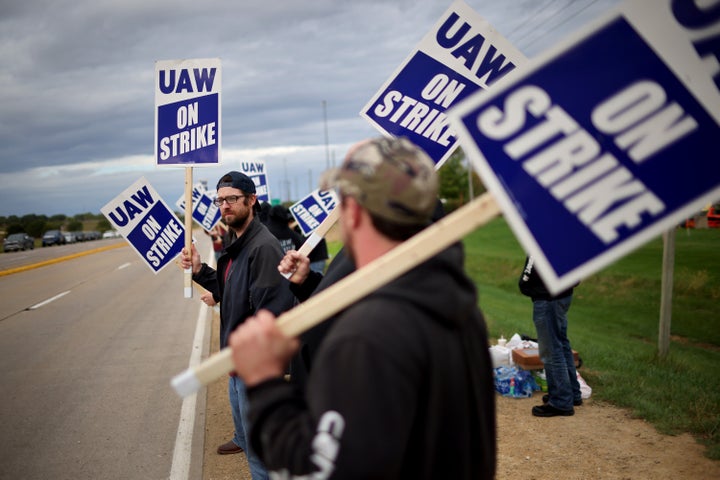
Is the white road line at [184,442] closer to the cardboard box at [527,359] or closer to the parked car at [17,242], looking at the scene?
the cardboard box at [527,359]

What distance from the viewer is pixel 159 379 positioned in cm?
797

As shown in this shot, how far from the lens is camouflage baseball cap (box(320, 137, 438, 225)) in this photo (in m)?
1.54

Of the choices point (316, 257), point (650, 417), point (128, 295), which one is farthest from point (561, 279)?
point (128, 295)

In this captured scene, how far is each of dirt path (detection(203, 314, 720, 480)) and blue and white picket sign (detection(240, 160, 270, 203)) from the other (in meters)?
6.26

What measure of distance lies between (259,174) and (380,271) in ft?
35.0

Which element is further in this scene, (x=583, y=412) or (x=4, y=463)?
(x=583, y=412)

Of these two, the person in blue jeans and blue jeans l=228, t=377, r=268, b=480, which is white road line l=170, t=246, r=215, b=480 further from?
the person in blue jeans

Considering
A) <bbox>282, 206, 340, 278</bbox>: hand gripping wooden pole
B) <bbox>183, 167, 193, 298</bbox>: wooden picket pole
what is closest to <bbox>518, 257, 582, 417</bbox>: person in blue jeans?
<bbox>282, 206, 340, 278</bbox>: hand gripping wooden pole

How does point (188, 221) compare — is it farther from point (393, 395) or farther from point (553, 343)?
point (393, 395)

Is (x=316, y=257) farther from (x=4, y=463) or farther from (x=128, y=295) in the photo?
(x=128, y=295)

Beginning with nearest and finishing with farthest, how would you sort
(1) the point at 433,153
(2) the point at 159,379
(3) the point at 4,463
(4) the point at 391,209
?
(4) the point at 391,209
(1) the point at 433,153
(3) the point at 4,463
(2) the point at 159,379

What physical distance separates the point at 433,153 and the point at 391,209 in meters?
2.37

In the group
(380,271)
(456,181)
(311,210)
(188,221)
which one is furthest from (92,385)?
(456,181)

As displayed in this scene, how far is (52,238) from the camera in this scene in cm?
6209
